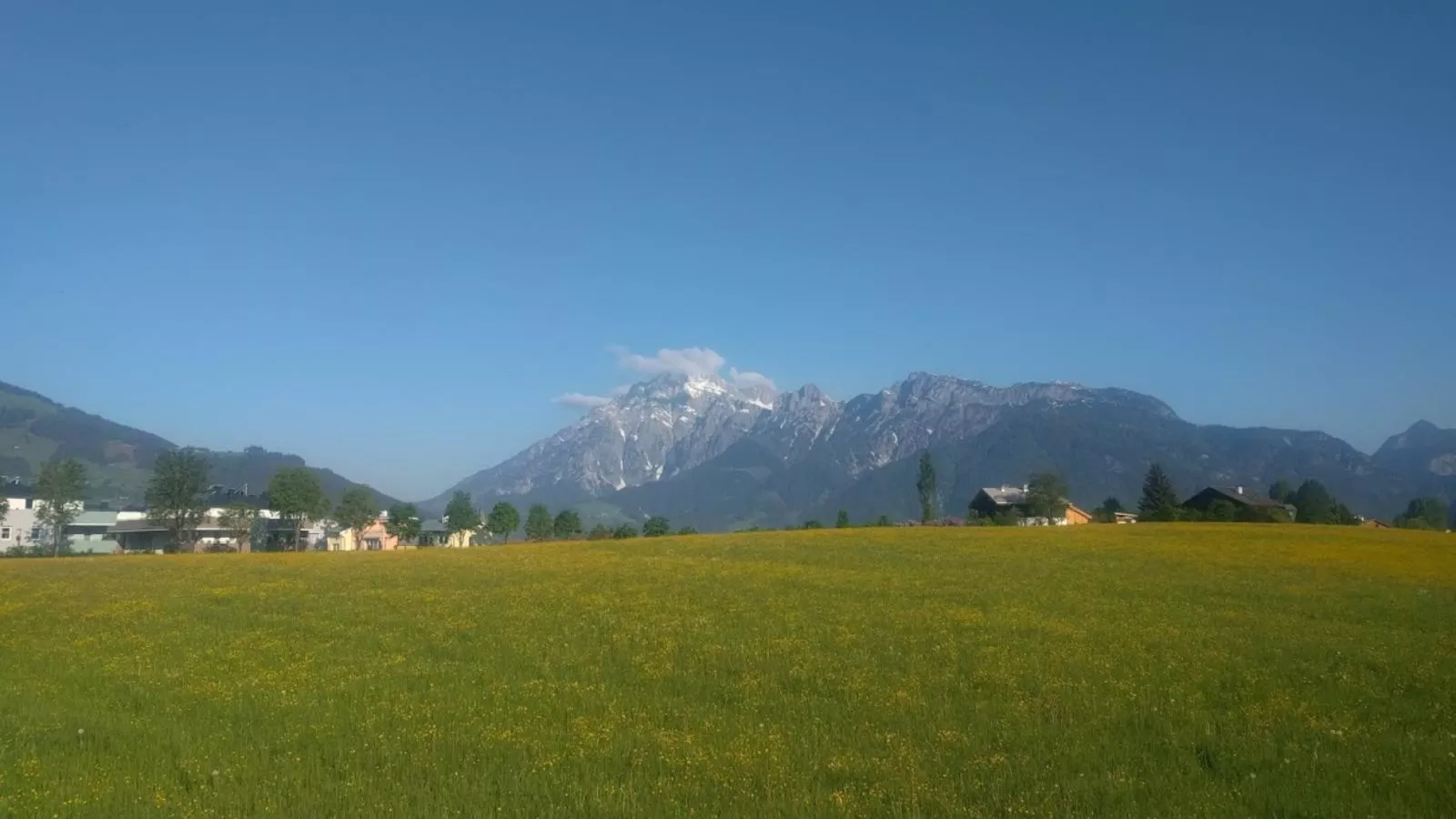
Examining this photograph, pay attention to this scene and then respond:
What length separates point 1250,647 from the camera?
20781mm

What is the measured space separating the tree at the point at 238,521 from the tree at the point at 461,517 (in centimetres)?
3085

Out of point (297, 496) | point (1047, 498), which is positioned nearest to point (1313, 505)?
point (1047, 498)

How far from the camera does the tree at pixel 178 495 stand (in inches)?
4830

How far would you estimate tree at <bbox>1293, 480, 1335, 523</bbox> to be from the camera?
12431 centimetres

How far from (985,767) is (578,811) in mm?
5193

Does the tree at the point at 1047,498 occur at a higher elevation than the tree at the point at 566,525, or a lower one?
higher

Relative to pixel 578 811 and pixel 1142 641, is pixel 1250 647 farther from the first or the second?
pixel 578 811

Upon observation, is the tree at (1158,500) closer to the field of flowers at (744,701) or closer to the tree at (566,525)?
the tree at (566,525)

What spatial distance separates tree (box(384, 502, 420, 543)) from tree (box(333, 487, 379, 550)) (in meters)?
3.26

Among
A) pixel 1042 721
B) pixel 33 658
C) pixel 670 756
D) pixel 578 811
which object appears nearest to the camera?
pixel 578 811

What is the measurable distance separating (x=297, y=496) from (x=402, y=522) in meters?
16.9

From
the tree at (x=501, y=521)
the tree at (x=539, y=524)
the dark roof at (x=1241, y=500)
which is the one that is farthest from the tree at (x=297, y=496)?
the dark roof at (x=1241, y=500)

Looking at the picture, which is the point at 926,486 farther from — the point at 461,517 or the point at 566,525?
the point at 461,517

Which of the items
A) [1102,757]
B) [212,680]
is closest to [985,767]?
[1102,757]
